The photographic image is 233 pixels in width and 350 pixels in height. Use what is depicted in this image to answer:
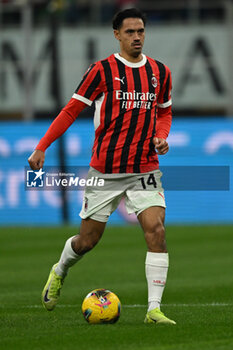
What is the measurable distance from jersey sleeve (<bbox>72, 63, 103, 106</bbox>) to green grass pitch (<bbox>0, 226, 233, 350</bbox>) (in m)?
1.71

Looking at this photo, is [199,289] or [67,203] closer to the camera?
[199,289]

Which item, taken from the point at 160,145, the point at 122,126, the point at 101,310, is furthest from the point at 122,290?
the point at 160,145

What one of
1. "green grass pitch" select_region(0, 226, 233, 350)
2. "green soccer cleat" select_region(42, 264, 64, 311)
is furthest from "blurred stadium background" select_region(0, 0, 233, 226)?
"green soccer cleat" select_region(42, 264, 64, 311)

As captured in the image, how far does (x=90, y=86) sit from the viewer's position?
7.65m

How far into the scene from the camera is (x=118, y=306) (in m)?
7.43

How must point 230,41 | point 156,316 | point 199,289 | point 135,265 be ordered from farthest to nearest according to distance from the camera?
1. point 230,41
2. point 135,265
3. point 199,289
4. point 156,316

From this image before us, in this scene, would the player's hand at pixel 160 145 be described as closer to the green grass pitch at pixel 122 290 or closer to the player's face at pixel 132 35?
the player's face at pixel 132 35

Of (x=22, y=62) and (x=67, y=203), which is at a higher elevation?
(x=22, y=62)

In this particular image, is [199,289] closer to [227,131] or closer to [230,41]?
[227,131]

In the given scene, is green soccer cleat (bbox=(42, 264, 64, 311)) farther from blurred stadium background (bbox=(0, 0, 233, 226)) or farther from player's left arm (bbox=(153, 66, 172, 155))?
blurred stadium background (bbox=(0, 0, 233, 226))

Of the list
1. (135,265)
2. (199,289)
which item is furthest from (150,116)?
(135,265)

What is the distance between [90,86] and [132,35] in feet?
1.65

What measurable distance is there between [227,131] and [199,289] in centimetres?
1126

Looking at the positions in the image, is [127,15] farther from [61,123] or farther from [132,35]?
[61,123]
